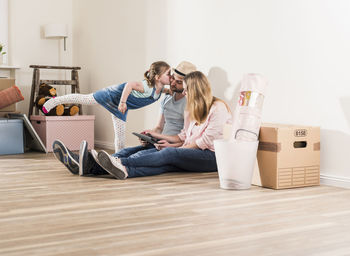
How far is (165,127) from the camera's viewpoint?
11.7 feet

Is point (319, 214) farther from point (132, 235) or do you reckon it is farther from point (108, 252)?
point (108, 252)

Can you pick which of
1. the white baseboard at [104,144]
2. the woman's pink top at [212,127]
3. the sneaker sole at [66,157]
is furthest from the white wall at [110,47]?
the sneaker sole at [66,157]

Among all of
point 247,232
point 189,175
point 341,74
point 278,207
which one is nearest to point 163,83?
point 189,175

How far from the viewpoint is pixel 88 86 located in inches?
211

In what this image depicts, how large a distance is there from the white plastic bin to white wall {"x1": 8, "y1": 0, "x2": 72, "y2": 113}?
337 cm

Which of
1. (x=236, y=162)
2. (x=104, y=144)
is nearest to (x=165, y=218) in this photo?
(x=236, y=162)

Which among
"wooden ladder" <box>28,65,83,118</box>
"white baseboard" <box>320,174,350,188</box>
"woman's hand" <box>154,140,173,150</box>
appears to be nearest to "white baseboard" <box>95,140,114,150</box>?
"wooden ladder" <box>28,65,83,118</box>

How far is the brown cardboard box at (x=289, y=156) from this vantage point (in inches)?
102

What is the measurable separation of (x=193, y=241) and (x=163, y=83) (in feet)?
7.15

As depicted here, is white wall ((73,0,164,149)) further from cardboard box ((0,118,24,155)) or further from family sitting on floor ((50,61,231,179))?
cardboard box ((0,118,24,155))

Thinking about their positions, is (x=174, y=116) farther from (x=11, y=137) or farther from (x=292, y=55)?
(x=11, y=137)

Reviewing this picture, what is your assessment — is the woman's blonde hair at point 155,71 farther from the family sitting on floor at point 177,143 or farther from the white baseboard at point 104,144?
the white baseboard at point 104,144

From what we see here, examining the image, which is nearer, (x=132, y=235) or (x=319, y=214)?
(x=132, y=235)

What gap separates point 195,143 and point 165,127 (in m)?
0.54
